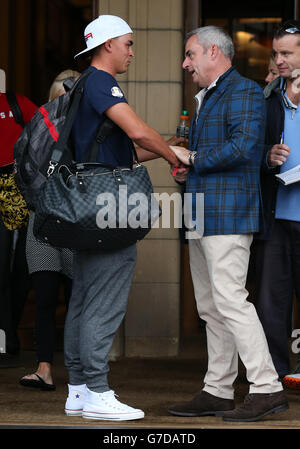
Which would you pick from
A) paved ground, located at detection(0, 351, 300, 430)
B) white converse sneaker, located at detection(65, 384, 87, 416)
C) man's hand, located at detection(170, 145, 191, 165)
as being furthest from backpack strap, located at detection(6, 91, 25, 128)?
white converse sneaker, located at detection(65, 384, 87, 416)

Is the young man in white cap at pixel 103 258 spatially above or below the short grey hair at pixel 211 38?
below

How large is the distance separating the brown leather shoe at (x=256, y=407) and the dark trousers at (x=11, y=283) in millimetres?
2212

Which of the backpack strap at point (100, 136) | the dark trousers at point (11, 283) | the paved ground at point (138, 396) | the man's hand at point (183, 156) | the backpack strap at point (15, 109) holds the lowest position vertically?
the paved ground at point (138, 396)

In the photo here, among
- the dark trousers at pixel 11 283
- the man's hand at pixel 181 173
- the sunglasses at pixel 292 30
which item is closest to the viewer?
the man's hand at pixel 181 173

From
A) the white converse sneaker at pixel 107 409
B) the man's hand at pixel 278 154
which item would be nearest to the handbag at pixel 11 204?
the white converse sneaker at pixel 107 409

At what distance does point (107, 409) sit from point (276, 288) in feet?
4.44

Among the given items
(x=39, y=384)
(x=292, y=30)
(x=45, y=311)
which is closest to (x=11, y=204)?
(x=45, y=311)

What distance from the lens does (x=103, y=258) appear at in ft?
12.9

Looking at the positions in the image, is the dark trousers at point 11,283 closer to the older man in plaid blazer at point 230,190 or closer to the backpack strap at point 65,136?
the backpack strap at point 65,136

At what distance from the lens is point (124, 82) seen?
582 cm

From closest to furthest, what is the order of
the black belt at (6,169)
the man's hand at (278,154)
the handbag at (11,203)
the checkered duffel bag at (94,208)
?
the checkered duffel bag at (94,208) < the man's hand at (278,154) < the handbag at (11,203) < the black belt at (6,169)

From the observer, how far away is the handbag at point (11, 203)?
5.22 metres

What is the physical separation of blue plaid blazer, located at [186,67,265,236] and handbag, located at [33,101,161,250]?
11.8 inches
